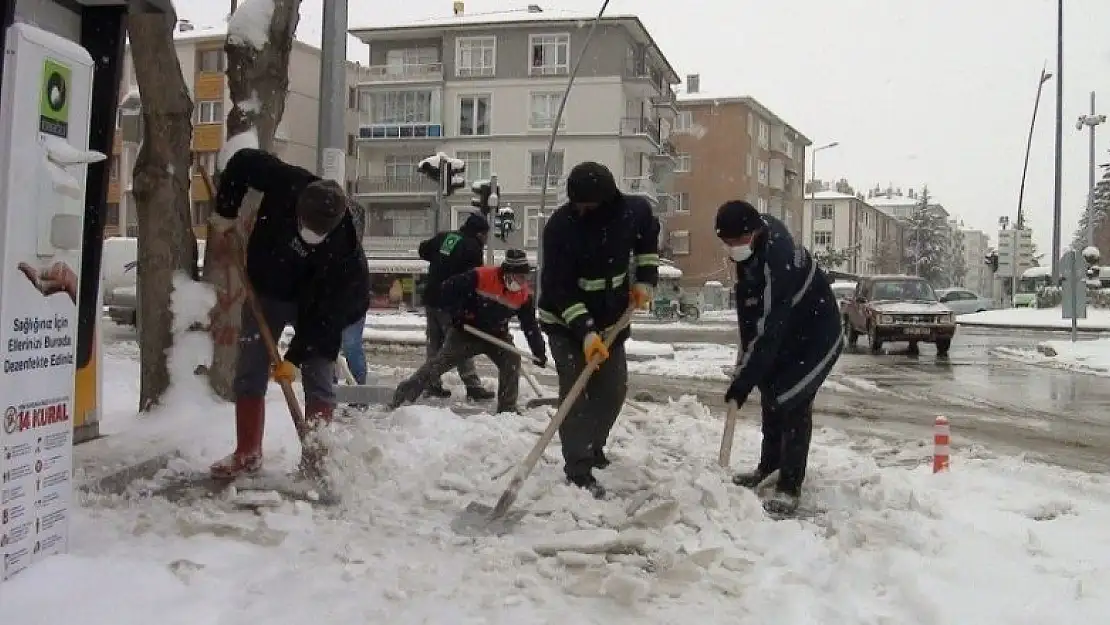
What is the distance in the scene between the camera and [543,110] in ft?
154

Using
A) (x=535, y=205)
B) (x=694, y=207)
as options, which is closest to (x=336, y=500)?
(x=535, y=205)

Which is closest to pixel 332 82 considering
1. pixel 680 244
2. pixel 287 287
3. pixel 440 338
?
pixel 440 338

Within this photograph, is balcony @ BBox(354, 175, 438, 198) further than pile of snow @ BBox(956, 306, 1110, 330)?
Yes

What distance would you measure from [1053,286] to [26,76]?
1528 inches

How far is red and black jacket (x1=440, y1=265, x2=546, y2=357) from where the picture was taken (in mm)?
7234

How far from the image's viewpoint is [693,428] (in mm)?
6984

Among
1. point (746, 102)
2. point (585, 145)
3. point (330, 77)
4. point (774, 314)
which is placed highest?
point (746, 102)

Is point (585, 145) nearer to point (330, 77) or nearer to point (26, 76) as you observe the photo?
point (330, 77)

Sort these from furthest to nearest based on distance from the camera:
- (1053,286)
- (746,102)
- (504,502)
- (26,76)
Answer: (746,102) → (1053,286) → (504,502) → (26,76)

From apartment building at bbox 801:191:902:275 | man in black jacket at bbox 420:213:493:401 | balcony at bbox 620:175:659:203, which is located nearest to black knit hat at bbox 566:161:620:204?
man in black jacket at bbox 420:213:493:401

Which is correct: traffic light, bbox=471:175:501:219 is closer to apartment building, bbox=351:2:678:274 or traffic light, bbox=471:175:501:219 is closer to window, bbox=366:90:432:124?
apartment building, bbox=351:2:678:274

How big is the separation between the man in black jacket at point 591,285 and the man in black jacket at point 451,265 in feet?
10.6

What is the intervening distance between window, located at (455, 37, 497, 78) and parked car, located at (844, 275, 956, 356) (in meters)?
31.8

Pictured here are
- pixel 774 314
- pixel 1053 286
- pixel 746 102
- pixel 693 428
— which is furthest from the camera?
pixel 746 102
